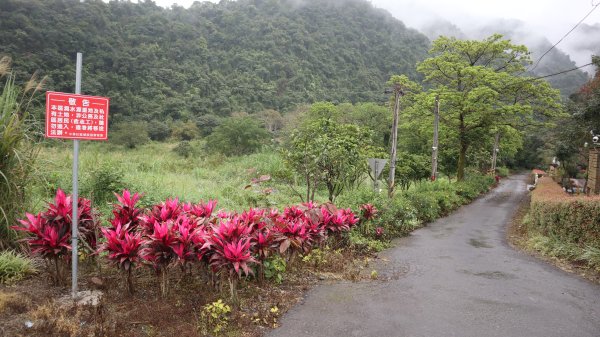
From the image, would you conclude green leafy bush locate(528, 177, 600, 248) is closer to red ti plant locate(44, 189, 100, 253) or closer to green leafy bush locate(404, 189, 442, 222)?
green leafy bush locate(404, 189, 442, 222)

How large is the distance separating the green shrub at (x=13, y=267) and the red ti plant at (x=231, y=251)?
6.85ft

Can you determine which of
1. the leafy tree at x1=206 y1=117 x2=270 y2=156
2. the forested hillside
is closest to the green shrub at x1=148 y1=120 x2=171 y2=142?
the forested hillside

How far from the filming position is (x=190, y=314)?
3559mm

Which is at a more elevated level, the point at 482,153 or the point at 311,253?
the point at 482,153

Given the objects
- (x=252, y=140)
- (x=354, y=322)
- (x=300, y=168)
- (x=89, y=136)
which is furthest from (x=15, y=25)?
(x=354, y=322)

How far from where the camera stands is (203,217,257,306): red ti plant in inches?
145

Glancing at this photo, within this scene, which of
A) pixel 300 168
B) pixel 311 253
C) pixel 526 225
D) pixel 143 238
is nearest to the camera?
pixel 143 238

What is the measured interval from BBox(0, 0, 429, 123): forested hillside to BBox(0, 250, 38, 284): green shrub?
30.1 metres

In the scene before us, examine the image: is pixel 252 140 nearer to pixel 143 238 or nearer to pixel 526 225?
pixel 526 225

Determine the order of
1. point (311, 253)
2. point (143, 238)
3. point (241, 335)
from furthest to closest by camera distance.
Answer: point (311, 253) < point (143, 238) < point (241, 335)

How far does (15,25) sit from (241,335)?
138 feet

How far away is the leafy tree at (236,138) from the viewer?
2930 centimetres

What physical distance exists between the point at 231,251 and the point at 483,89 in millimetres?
19017

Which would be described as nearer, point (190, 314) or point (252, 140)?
point (190, 314)
